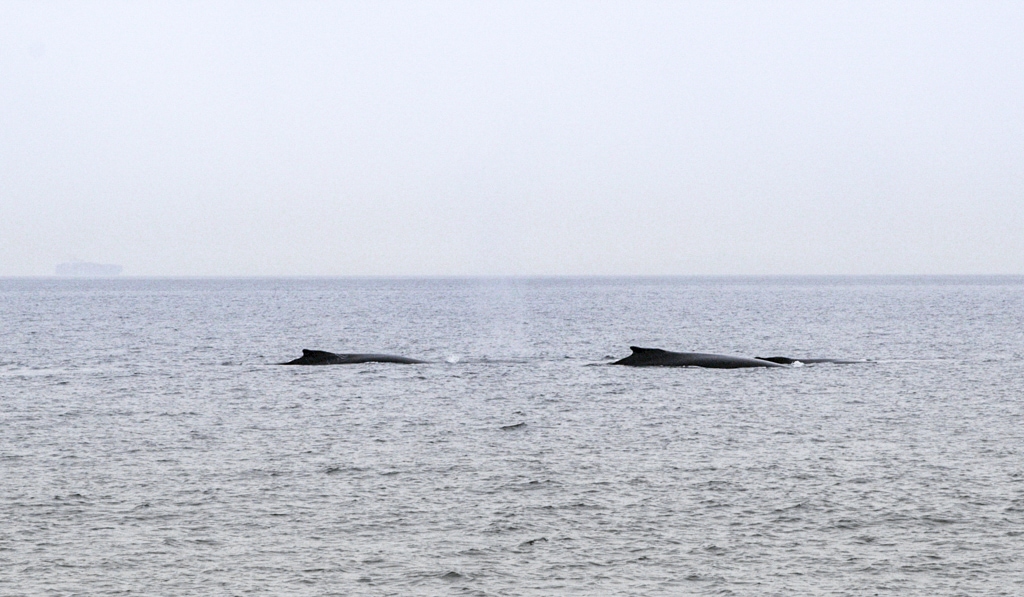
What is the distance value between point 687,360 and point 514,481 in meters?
27.0

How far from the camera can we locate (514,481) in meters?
24.2

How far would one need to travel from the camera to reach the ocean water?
17078 mm

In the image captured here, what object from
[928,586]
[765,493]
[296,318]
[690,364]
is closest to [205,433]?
[765,493]

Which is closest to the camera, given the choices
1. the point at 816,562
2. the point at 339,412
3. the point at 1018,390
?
the point at 816,562

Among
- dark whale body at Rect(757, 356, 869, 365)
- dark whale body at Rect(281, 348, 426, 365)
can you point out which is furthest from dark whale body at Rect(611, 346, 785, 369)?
dark whale body at Rect(281, 348, 426, 365)

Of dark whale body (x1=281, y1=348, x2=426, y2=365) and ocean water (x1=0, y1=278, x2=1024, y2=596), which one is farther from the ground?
dark whale body (x1=281, y1=348, x2=426, y2=365)

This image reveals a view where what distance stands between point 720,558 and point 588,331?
7566 centimetres

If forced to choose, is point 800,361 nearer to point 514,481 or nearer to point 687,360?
point 687,360

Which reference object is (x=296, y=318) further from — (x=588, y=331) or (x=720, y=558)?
(x=720, y=558)

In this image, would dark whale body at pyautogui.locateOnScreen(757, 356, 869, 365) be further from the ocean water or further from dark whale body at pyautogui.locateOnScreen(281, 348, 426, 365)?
dark whale body at pyautogui.locateOnScreen(281, 348, 426, 365)

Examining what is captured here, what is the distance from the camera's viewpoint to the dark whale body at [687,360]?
162ft

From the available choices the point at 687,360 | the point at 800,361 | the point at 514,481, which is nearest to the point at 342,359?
the point at 687,360

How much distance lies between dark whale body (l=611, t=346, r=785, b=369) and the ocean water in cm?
141

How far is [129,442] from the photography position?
97.6 ft
